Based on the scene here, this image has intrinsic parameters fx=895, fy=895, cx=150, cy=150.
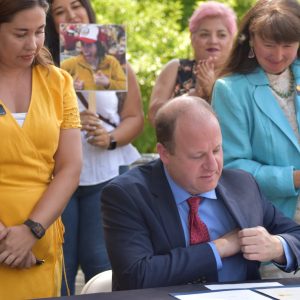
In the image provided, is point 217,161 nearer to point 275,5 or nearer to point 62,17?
point 275,5

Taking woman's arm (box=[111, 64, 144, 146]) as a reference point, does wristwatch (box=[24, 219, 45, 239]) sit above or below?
below

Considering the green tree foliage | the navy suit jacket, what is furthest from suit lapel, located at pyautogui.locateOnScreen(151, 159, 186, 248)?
the green tree foliage

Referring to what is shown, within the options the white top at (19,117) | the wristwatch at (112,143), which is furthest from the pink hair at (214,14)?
the white top at (19,117)

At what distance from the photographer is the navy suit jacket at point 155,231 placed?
3506 millimetres

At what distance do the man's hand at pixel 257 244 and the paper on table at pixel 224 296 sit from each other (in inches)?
14.3

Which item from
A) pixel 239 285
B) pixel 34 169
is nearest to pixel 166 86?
pixel 34 169

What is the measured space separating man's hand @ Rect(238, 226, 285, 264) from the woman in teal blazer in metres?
0.61

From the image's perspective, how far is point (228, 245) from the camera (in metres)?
3.59

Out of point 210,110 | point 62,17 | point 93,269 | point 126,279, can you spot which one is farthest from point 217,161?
point 62,17

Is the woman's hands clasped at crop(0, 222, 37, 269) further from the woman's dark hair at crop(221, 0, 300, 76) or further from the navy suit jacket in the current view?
the woman's dark hair at crop(221, 0, 300, 76)

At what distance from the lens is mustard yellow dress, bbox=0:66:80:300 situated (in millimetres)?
3855

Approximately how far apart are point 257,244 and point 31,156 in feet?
3.47

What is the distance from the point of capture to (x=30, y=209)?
392cm

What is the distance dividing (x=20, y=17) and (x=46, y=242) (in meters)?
1.00
